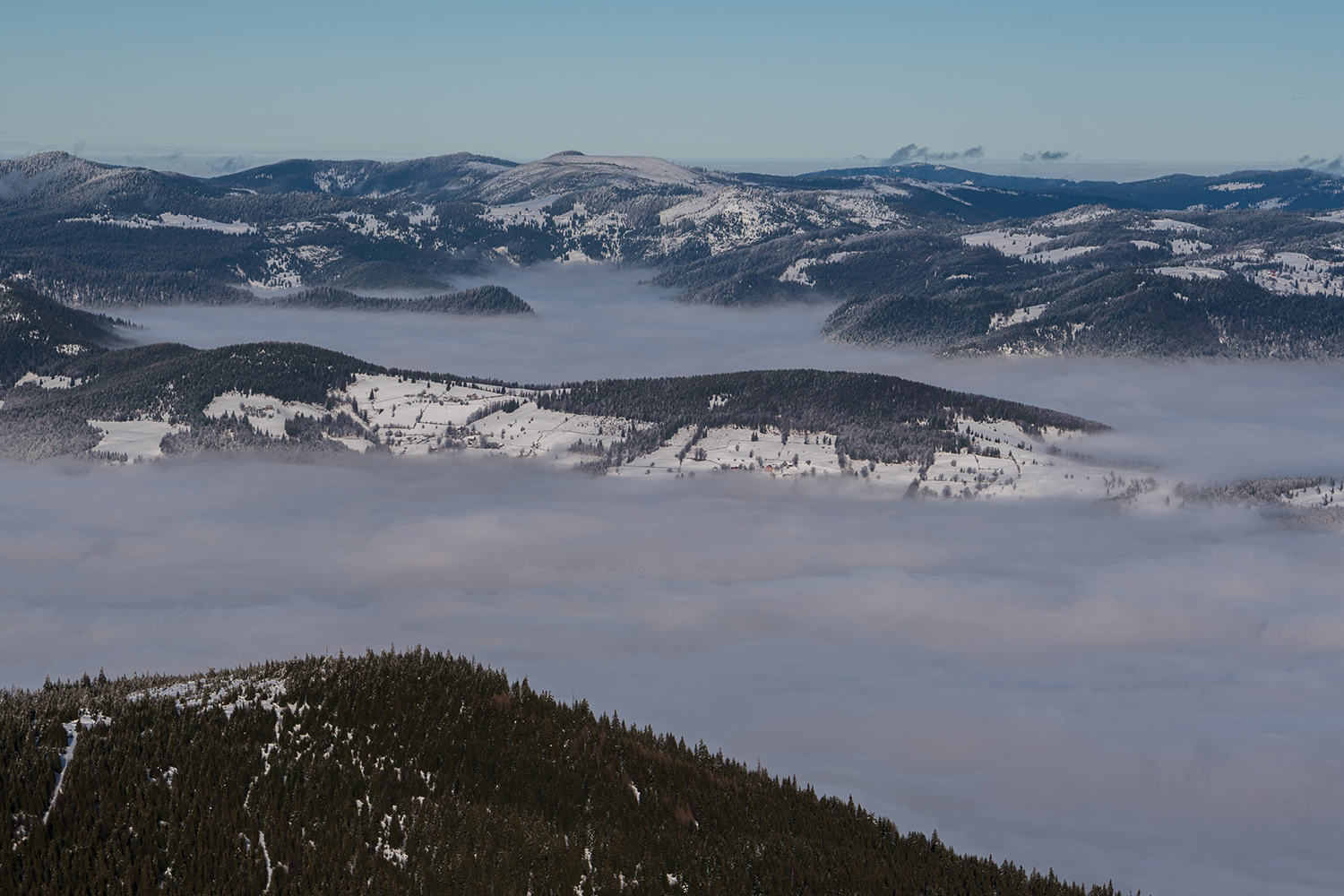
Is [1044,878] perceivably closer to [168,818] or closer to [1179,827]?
[168,818]

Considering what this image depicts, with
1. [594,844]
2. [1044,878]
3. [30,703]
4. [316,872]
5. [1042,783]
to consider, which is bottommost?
[1042,783]

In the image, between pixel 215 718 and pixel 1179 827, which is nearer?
pixel 215 718

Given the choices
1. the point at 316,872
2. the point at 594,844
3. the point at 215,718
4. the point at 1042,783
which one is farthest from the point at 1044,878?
the point at 1042,783

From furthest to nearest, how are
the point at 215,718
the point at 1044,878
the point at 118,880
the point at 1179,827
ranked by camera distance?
the point at 1179,827 < the point at 1044,878 < the point at 215,718 < the point at 118,880

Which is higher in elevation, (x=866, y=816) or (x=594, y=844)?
(x=594, y=844)

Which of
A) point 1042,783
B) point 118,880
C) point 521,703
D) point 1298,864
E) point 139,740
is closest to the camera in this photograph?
point 118,880

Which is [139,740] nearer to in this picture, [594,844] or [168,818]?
[168,818]
